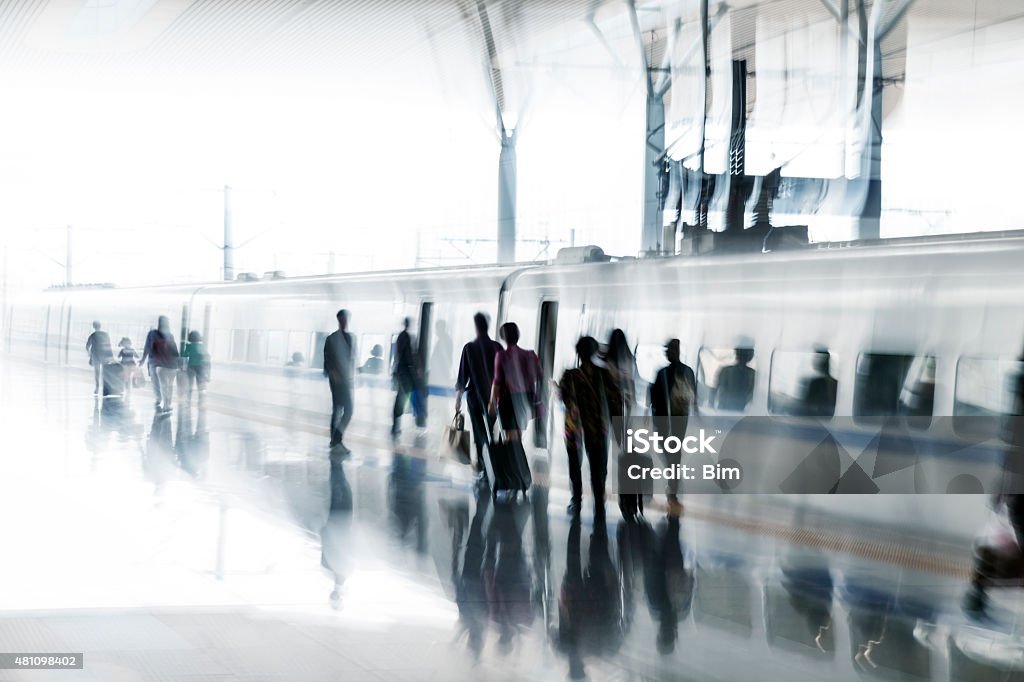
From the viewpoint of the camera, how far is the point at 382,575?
533cm

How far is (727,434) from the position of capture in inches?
284

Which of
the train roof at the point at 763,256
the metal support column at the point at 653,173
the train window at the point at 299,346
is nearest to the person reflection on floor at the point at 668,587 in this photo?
the train roof at the point at 763,256

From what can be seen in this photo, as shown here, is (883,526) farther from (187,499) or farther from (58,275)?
(58,275)

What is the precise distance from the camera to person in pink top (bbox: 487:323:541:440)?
7.61 m

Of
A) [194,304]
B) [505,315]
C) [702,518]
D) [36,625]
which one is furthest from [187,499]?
[505,315]

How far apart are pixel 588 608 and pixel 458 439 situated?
3.21 m

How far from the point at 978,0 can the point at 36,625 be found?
11.8m

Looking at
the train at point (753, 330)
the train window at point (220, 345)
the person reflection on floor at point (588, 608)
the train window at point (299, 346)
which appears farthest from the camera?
the train window at point (299, 346)

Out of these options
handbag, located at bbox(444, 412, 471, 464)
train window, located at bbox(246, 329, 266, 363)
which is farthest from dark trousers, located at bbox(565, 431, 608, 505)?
train window, located at bbox(246, 329, 266, 363)

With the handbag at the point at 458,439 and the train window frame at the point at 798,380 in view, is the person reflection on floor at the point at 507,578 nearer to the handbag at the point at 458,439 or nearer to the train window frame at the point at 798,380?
the handbag at the point at 458,439

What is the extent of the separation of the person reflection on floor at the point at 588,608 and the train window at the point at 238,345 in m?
2.33

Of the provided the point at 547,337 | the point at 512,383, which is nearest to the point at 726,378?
the point at 512,383

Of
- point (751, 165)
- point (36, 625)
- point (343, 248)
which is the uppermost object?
point (751, 165)

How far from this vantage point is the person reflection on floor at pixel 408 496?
20.7 ft
